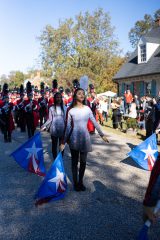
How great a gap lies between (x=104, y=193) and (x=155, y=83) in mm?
20873

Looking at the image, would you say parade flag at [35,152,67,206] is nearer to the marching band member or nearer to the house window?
the marching band member

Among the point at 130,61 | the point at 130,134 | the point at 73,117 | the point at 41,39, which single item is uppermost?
the point at 41,39

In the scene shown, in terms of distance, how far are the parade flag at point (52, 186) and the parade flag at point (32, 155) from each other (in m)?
1.53

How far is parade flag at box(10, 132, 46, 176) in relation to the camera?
6898 millimetres

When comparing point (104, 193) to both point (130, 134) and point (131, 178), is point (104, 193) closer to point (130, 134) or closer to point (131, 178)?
point (131, 178)

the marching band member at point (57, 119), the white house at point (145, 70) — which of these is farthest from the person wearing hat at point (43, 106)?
the white house at point (145, 70)

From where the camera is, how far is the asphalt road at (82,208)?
4091mm

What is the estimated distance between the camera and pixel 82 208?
16.2 ft

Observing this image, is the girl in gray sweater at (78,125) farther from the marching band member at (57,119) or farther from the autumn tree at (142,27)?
the autumn tree at (142,27)

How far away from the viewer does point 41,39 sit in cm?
4269

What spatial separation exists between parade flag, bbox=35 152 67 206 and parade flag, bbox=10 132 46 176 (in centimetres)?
153

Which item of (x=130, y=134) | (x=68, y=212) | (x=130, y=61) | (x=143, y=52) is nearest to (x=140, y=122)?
(x=130, y=134)

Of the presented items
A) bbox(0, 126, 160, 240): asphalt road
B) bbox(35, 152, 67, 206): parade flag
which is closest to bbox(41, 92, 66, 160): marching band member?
bbox(0, 126, 160, 240): asphalt road

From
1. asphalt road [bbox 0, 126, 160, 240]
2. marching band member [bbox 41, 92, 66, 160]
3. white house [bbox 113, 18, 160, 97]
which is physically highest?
white house [bbox 113, 18, 160, 97]
